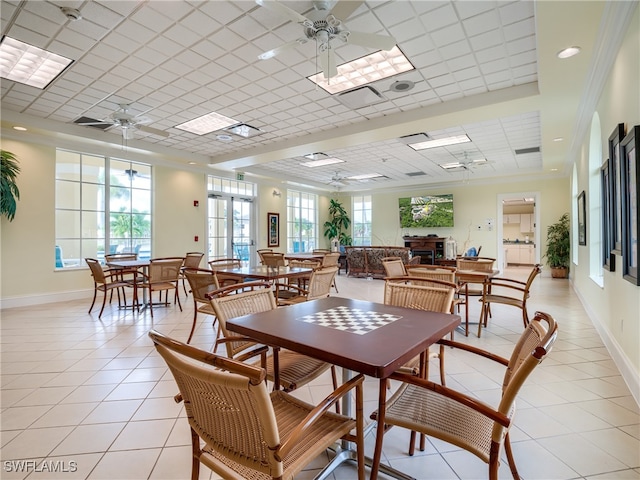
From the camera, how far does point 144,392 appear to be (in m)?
2.49

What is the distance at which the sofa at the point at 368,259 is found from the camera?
8.45 m

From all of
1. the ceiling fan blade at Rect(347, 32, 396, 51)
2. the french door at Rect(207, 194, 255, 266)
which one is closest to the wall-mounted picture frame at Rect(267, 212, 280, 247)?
the french door at Rect(207, 194, 255, 266)

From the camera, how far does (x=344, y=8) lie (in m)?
2.45

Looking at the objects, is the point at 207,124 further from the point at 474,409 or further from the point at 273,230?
the point at 474,409

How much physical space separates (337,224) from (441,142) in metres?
6.44

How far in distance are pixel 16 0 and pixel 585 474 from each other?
16.5ft

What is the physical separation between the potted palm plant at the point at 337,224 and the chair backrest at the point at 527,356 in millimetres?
10915

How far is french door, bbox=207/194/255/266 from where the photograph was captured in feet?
28.1

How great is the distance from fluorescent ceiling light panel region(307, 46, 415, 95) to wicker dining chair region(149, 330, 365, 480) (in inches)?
118

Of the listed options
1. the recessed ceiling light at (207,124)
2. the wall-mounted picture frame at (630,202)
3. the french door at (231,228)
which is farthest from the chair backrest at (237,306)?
the french door at (231,228)

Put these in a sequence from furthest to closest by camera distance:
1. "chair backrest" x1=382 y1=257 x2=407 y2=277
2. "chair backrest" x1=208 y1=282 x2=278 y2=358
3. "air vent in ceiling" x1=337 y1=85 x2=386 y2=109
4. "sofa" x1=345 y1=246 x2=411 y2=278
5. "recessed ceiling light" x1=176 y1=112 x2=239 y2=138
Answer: "sofa" x1=345 y1=246 x2=411 y2=278 → "recessed ceiling light" x1=176 y1=112 x2=239 y2=138 → "air vent in ceiling" x1=337 y1=85 x2=386 y2=109 → "chair backrest" x1=382 y1=257 x2=407 y2=277 → "chair backrest" x1=208 y1=282 x2=278 y2=358

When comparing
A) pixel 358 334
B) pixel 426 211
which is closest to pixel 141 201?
pixel 358 334

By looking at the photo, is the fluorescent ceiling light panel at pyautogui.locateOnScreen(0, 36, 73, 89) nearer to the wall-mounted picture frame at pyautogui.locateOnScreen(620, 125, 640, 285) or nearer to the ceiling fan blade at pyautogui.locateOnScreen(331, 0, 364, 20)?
the ceiling fan blade at pyautogui.locateOnScreen(331, 0, 364, 20)

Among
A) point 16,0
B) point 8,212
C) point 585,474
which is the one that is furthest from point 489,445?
point 8,212
